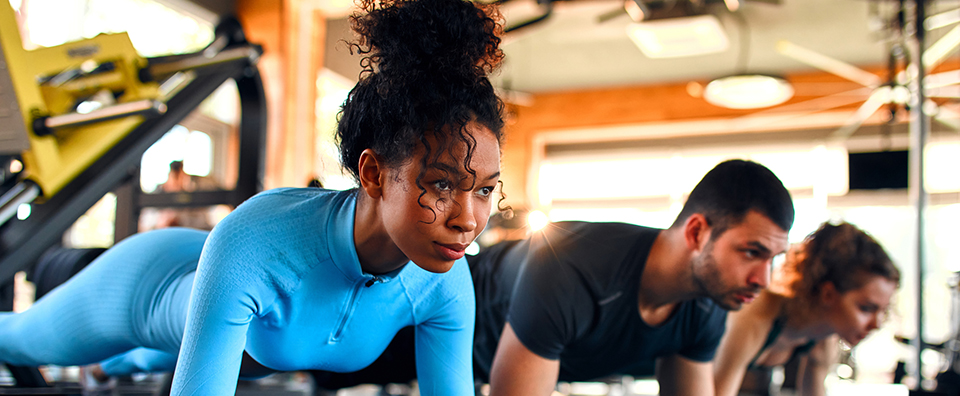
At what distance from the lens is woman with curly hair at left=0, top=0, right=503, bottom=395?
0.80 m

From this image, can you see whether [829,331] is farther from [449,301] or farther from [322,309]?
[322,309]

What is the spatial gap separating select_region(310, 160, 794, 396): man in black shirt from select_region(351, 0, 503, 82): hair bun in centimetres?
53

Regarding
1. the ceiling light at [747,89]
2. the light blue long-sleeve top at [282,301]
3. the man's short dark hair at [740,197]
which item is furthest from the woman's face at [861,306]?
the ceiling light at [747,89]

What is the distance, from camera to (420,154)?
79 centimetres

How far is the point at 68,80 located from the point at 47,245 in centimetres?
56

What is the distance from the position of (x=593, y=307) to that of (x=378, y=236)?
537mm

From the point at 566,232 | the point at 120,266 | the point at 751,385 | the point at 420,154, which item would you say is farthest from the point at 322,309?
the point at 751,385

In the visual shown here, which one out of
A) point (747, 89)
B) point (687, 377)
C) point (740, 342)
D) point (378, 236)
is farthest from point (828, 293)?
point (747, 89)

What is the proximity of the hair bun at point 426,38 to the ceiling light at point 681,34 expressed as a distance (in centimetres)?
332

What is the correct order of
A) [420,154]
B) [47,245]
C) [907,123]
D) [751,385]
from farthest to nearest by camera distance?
[907,123] → [751,385] → [47,245] → [420,154]

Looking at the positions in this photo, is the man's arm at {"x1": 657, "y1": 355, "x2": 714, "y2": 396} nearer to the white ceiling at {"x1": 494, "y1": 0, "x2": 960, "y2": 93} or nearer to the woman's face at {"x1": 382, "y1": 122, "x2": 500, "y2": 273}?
the woman's face at {"x1": 382, "y1": 122, "x2": 500, "y2": 273}

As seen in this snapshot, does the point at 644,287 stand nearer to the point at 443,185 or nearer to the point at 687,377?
the point at 687,377

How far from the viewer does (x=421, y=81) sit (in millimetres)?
814

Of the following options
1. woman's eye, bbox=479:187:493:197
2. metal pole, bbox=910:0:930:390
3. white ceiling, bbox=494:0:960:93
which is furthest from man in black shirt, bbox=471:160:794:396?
white ceiling, bbox=494:0:960:93
